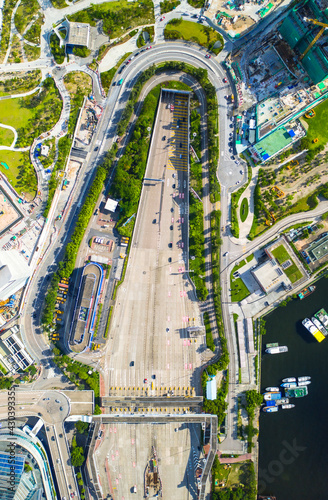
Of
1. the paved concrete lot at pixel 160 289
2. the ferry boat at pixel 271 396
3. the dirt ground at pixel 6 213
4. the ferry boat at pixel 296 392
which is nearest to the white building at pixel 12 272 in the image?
the dirt ground at pixel 6 213

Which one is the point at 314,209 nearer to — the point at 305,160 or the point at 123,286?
the point at 305,160

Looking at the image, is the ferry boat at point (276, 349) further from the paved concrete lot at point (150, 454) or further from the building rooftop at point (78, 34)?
the building rooftop at point (78, 34)

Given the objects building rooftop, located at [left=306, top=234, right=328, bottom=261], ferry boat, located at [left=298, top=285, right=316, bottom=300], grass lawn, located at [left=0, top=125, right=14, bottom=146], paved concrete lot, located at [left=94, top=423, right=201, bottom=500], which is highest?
grass lawn, located at [left=0, top=125, right=14, bottom=146]

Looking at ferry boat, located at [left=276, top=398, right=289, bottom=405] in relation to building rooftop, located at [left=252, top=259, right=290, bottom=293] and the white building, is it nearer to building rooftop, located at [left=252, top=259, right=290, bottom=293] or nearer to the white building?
building rooftop, located at [left=252, top=259, right=290, bottom=293]

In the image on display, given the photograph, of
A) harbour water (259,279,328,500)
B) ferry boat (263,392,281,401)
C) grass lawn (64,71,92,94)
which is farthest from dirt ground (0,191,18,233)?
ferry boat (263,392,281,401)

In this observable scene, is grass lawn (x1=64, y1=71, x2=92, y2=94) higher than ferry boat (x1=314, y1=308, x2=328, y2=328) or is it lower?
higher
